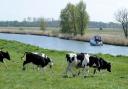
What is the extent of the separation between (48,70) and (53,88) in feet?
21.6

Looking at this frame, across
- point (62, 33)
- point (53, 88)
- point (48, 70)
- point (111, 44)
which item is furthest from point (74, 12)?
point (53, 88)

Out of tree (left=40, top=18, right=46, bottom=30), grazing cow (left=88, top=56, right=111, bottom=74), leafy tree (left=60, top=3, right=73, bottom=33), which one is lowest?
tree (left=40, top=18, right=46, bottom=30)

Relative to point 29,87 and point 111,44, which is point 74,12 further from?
point 29,87

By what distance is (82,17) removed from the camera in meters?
104

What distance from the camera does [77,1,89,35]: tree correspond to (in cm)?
10356

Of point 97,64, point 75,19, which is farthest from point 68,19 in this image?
point 97,64

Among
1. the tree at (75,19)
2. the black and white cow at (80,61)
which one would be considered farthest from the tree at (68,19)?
the black and white cow at (80,61)

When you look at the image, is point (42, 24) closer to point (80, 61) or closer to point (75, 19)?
point (75, 19)

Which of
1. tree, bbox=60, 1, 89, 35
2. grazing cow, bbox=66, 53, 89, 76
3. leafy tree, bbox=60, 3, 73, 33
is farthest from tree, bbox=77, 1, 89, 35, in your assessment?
grazing cow, bbox=66, 53, 89, 76

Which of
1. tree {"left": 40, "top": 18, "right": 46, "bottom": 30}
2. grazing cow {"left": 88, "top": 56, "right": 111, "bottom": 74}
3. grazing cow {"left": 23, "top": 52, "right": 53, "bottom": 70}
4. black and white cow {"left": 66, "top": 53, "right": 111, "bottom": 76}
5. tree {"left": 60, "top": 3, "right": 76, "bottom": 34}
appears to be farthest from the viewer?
tree {"left": 40, "top": 18, "right": 46, "bottom": 30}

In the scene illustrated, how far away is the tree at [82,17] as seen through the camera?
103562 millimetres

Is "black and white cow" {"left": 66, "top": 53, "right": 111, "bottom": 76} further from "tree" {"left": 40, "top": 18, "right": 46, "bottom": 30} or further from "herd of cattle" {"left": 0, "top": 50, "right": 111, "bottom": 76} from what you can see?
"tree" {"left": 40, "top": 18, "right": 46, "bottom": 30}

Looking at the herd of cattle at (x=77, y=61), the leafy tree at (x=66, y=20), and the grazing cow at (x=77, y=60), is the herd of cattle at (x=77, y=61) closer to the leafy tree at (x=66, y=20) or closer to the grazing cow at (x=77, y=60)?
the grazing cow at (x=77, y=60)

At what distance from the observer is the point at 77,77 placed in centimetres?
1734
